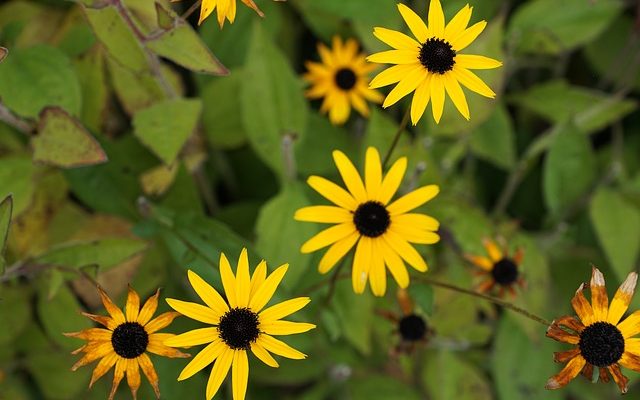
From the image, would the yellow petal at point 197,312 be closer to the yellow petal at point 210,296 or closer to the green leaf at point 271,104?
the yellow petal at point 210,296

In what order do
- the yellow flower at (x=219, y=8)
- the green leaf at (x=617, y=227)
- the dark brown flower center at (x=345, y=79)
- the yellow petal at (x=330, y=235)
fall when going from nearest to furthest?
the yellow flower at (x=219, y=8)
the yellow petal at (x=330, y=235)
the green leaf at (x=617, y=227)
the dark brown flower center at (x=345, y=79)

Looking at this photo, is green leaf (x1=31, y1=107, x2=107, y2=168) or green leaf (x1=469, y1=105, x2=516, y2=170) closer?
green leaf (x1=31, y1=107, x2=107, y2=168)

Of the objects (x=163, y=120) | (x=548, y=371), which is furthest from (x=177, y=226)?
(x=548, y=371)

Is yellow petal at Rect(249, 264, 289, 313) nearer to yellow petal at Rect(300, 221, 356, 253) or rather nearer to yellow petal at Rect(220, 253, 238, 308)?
yellow petal at Rect(220, 253, 238, 308)

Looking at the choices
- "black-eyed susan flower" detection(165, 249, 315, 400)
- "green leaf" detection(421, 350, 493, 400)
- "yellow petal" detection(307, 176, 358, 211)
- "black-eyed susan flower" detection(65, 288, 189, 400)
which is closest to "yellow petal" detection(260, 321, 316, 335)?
"black-eyed susan flower" detection(165, 249, 315, 400)

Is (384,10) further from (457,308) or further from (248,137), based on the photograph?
(457,308)

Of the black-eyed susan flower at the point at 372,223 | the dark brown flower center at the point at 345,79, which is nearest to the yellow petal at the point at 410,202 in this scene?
the black-eyed susan flower at the point at 372,223

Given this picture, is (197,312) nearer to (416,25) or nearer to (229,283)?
(229,283)
